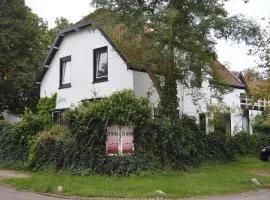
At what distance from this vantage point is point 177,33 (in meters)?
21.7

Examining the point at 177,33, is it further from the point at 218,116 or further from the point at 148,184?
the point at 148,184

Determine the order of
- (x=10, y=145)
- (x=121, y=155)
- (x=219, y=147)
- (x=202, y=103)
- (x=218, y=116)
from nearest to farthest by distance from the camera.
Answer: (x=121, y=155) < (x=10, y=145) < (x=219, y=147) < (x=218, y=116) < (x=202, y=103)

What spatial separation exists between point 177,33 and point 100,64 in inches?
281

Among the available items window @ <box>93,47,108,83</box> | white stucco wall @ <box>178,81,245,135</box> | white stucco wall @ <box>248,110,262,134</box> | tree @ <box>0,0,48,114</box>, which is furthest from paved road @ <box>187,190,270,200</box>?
tree @ <box>0,0,48,114</box>

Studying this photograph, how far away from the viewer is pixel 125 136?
19641 mm

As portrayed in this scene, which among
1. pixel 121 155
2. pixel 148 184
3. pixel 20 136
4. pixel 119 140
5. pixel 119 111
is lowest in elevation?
pixel 148 184

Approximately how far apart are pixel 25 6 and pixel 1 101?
7.49m

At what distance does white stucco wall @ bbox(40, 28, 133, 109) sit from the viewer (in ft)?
85.6

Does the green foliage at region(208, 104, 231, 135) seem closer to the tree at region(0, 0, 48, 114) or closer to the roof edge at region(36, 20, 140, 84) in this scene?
the roof edge at region(36, 20, 140, 84)

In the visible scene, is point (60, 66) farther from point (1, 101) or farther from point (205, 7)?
point (205, 7)

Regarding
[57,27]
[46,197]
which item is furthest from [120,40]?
[57,27]

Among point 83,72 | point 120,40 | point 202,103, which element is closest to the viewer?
point 120,40

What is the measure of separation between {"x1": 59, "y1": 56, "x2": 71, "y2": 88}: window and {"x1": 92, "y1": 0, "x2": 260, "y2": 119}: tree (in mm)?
7782

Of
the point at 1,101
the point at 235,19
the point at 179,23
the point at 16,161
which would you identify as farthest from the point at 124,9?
the point at 1,101
